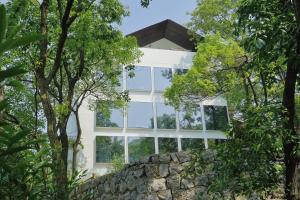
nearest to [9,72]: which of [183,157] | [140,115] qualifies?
[183,157]

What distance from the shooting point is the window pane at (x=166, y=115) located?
27.1 meters

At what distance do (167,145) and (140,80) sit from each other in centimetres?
487

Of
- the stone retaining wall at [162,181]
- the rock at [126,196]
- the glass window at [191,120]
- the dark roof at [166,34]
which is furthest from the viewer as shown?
the dark roof at [166,34]

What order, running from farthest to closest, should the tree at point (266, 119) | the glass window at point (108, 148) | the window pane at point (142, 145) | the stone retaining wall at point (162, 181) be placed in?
the window pane at point (142, 145)
the glass window at point (108, 148)
the stone retaining wall at point (162, 181)
the tree at point (266, 119)

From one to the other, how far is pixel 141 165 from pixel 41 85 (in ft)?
11.4

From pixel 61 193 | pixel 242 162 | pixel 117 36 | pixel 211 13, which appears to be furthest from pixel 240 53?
pixel 61 193

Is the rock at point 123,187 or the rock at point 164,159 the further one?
the rock at point 123,187

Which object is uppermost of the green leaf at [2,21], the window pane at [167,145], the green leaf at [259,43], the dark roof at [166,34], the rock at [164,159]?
the dark roof at [166,34]

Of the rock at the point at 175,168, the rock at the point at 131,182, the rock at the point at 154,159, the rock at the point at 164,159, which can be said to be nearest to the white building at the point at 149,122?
the rock at the point at 131,182

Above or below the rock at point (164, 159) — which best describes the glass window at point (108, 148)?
above

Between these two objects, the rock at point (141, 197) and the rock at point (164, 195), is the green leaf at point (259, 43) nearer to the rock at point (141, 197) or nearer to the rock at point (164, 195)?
the rock at point (164, 195)

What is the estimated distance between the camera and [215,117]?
28.3m

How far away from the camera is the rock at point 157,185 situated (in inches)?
415

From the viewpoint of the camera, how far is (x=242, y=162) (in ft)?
17.3
